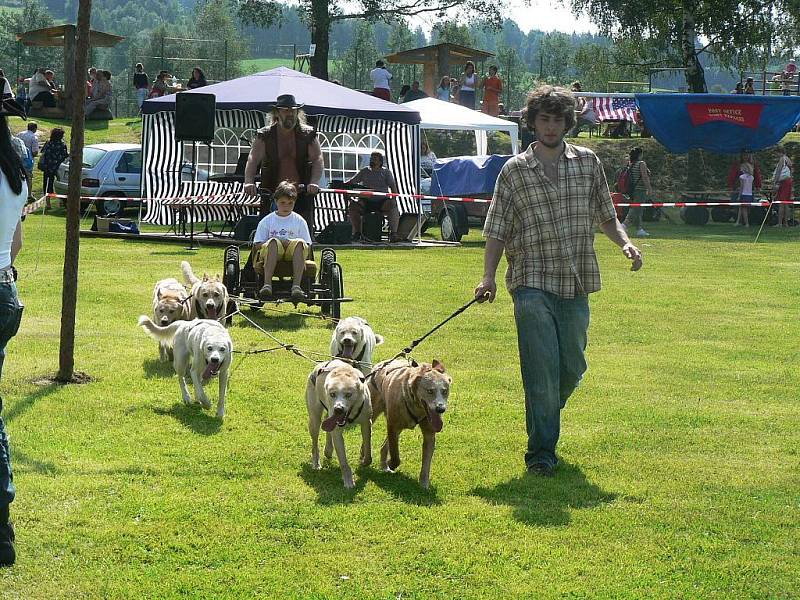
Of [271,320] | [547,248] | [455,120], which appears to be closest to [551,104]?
[547,248]

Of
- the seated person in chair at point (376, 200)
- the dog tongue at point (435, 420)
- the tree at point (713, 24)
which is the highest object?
the tree at point (713, 24)

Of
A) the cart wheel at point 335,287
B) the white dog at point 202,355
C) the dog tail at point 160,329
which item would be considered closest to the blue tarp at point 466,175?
the cart wheel at point 335,287

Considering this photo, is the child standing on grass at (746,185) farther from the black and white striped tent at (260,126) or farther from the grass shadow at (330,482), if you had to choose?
the grass shadow at (330,482)

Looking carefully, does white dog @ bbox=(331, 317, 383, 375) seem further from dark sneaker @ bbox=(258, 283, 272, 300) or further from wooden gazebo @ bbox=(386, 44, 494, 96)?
wooden gazebo @ bbox=(386, 44, 494, 96)

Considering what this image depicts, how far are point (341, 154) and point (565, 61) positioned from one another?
57.7 metres

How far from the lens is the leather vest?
14.1 meters

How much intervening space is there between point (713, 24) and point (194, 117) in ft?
86.0

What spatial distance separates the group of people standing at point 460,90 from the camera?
37.4 metres

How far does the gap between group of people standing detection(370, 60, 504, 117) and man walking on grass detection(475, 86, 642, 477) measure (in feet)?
98.6

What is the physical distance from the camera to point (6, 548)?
18.0 feet

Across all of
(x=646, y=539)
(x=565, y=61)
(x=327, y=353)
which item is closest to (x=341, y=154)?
(x=327, y=353)

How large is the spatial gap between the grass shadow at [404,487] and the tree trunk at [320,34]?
37.8 m

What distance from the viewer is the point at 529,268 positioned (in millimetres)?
7289

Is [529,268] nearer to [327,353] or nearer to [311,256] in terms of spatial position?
[327,353]
